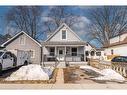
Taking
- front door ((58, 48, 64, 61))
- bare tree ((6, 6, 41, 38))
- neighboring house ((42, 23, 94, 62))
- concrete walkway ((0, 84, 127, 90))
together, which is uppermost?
bare tree ((6, 6, 41, 38))

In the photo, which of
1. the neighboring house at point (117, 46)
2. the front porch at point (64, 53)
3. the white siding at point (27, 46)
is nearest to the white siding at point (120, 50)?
the neighboring house at point (117, 46)

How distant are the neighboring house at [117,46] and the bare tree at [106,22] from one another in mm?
513

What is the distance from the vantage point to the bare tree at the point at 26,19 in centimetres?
1631

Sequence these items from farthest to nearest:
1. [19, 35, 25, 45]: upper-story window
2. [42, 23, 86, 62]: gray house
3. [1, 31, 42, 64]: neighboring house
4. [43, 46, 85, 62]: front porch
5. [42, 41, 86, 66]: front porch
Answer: [42, 23, 86, 62]: gray house → [43, 46, 85, 62]: front porch → [42, 41, 86, 66]: front porch → [19, 35, 25, 45]: upper-story window → [1, 31, 42, 64]: neighboring house

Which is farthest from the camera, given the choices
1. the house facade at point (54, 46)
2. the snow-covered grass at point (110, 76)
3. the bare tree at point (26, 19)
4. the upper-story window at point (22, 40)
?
the upper-story window at point (22, 40)

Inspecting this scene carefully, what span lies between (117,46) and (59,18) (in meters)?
5.88

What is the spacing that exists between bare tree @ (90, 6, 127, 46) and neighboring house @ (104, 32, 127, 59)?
513 mm

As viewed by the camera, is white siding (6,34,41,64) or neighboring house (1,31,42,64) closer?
neighboring house (1,31,42,64)

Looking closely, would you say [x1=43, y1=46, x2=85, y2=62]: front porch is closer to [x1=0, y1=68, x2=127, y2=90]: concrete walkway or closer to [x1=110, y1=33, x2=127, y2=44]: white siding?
[x1=110, y1=33, x2=127, y2=44]: white siding

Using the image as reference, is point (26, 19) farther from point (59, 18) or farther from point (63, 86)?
point (63, 86)

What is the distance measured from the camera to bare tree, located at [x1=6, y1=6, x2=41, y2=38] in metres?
16.3

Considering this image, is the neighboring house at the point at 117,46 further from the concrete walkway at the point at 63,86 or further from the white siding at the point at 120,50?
the concrete walkway at the point at 63,86

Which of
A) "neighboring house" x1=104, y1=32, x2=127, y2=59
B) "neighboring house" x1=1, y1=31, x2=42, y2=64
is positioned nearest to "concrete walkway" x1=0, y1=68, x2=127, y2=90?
"neighboring house" x1=1, y1=31, x2=42, y2=64
